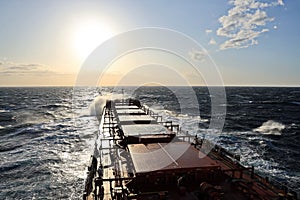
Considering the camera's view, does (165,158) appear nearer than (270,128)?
Yes

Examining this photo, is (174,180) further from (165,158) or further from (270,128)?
(270,128)

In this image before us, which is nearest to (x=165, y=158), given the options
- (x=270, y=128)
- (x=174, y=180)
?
(x=174, y=180)

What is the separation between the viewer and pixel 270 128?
69.4 m

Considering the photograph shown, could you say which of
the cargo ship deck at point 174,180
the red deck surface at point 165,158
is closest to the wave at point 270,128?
the cargo ship deck at point 174,180

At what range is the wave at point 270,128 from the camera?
63438 mm

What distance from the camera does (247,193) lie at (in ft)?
53.9

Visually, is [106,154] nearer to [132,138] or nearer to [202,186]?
[132,138]

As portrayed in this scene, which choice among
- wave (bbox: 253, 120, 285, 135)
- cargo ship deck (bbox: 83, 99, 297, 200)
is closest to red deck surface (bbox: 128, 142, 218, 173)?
cargo ship deck (bbox: 83, 99, 297, 200)

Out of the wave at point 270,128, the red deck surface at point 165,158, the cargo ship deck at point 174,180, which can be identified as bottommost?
the wave at point 270,128

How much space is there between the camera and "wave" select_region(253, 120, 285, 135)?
63.4 metres

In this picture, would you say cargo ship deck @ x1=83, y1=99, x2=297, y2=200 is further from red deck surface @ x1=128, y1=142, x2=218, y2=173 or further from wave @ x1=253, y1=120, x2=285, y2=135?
wave @ x1=253, y1=120, x2=285, y2=135

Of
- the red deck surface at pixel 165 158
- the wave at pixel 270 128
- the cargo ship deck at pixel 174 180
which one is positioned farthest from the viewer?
the wave at pixel 270 128

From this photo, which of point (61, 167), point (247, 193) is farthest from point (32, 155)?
point (247, 193)

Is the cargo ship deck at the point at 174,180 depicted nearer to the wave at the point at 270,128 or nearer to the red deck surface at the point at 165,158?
the red deck surface at the point at 165,158
